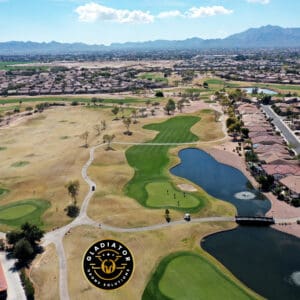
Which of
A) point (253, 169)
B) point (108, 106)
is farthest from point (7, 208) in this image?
point (108, 106)

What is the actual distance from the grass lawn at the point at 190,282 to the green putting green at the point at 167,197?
19.2 m

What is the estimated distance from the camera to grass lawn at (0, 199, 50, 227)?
240ft

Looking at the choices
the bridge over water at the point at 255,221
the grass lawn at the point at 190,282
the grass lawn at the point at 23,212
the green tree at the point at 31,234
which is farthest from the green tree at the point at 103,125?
the grass lawn at the point at 190,282

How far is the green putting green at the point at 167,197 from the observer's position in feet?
256

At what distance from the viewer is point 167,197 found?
268 feet

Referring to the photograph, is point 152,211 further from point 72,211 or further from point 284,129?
point 284,129

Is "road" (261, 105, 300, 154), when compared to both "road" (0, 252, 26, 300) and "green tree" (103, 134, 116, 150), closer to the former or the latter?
"green tree" (103, 134, 116, 150)

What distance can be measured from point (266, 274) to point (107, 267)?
146ft

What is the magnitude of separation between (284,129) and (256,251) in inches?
3246

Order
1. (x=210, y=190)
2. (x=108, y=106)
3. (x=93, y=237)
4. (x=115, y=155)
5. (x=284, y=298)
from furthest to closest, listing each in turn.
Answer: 1. (x=108, y=106)
2. (x=115, y=155)
3. (x=210, y=190)
4. (x=93, y=237)
5. (x=284, y=298)

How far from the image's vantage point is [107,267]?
17.8m

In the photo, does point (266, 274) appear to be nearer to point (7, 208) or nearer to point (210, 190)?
point (210, 190)

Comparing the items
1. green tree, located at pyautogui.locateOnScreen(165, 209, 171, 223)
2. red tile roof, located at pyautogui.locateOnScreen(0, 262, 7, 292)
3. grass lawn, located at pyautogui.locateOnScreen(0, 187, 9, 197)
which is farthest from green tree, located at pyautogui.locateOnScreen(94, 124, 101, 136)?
red tile roof, located at pyautogui.locateOnScreen(0, 262, 7, 292)

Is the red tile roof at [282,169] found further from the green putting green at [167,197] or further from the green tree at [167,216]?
the green tree at [167,216]
